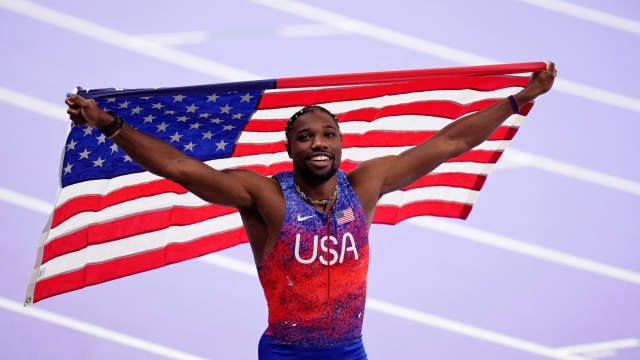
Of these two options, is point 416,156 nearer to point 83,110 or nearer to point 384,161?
point 384,161

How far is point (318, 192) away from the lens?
2.81 metres

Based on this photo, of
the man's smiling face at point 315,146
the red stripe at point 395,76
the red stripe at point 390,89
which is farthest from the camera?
the red stripe at point 390,89

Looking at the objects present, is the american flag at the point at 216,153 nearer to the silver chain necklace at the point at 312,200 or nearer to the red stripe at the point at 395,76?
the red stripe at the point at 395,76

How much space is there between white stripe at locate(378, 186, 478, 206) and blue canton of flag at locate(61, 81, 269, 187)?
1066mm

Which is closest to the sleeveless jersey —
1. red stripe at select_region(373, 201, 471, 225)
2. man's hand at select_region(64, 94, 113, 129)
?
man's hand at select_region(64, 94, 113, 129)

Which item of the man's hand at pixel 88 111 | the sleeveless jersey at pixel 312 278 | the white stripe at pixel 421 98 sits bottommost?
the sleeveless jersey at pixel 312 278

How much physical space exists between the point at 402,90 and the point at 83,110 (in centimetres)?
177

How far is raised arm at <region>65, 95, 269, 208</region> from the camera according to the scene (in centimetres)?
248

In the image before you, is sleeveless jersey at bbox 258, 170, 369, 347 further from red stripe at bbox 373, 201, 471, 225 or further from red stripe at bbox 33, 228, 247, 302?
red stripe at bbox 373, 201, 471, 225

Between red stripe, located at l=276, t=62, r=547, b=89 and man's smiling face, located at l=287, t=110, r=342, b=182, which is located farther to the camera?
red stripe, located at l=276, t=62, r=547, b=89

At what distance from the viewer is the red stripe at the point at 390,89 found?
3424mm

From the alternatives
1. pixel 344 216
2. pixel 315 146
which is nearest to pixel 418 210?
Answer: pixel 344 216

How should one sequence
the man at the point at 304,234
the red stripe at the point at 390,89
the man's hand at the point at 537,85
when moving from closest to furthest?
the man at the point at 304,234 → the man's hand at the point at 537,85 → the red stripe at the point at 390,89

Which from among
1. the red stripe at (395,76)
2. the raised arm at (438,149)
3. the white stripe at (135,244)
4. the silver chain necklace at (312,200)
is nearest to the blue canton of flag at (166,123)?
the red stripe at (395,76)
